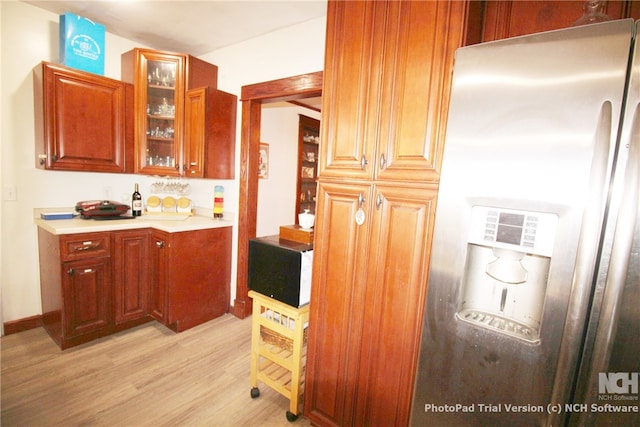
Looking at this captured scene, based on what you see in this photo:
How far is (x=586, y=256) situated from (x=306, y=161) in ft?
13.4

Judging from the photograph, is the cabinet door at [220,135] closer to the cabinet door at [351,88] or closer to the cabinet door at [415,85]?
the cabinet door at [351,88]

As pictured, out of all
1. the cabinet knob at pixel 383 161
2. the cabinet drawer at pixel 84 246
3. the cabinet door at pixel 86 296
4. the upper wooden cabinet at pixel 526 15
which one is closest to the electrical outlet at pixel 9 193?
the cabinet drawer at pixel 84 246

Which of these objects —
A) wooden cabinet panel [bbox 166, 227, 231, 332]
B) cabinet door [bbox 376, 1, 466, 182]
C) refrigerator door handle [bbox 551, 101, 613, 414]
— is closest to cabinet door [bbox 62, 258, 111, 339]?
wooden cabinet panel [bbox 166, 227, 231, 332]

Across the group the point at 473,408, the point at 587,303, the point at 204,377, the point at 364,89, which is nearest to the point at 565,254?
the point at 587,303

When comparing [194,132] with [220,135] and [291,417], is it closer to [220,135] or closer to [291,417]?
[220,135]

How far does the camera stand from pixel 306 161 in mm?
4633

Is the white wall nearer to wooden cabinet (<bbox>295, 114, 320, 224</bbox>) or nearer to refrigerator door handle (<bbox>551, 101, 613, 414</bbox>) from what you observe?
wooden cabinet (<bbox>295, 114, 320, 224</bbox>)

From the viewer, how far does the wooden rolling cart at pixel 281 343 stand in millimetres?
1621

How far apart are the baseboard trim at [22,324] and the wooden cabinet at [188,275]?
0.93 metres

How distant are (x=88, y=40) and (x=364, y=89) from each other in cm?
249

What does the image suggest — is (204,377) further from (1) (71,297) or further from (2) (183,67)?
(2) (183,67)

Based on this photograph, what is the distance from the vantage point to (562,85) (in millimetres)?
805

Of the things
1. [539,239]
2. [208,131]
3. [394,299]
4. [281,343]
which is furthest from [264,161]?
[539,239]

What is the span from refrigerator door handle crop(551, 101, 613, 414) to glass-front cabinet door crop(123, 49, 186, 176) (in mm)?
2889
